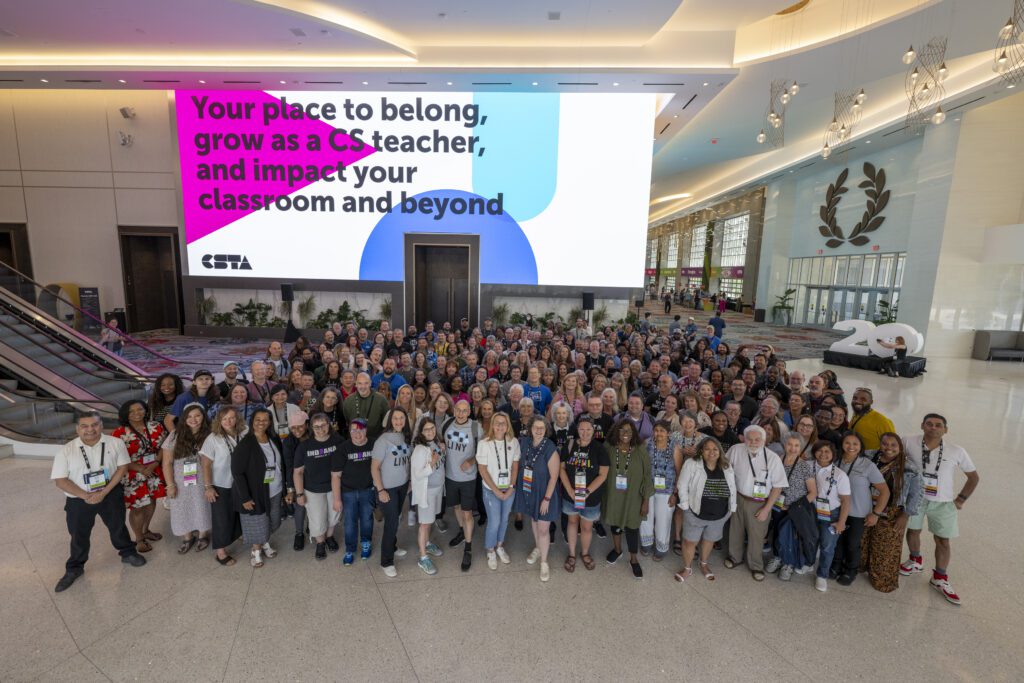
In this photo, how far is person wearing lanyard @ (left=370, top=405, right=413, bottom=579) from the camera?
155 inches

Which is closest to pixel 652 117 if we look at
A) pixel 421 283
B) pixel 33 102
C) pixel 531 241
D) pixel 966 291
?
pixel 531 241

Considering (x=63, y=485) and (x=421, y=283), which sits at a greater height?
(x=421, y=283)

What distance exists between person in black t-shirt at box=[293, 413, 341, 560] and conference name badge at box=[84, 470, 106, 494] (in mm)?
1479

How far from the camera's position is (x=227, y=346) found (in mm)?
13648

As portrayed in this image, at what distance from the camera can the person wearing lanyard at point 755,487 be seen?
3.91 metres

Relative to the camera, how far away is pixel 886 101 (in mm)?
15047

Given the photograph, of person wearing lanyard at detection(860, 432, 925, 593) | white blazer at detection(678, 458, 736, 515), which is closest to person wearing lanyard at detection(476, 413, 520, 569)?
white blazer at detection(678, 458, 736, 515)

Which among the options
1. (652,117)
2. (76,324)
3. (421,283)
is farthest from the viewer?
(421,283)

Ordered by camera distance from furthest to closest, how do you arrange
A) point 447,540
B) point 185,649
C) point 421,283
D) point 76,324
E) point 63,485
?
point 421,283, point 76,324, point 447,540, point 63,485, point 185,649

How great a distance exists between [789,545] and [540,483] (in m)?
2.26

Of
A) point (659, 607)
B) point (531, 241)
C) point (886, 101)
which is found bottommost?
point (659, 607)

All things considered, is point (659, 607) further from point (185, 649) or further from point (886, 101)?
point (886, 101)

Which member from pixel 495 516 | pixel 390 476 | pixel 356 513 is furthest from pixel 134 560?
pixel 495 516

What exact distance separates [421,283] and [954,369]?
16474 mm
